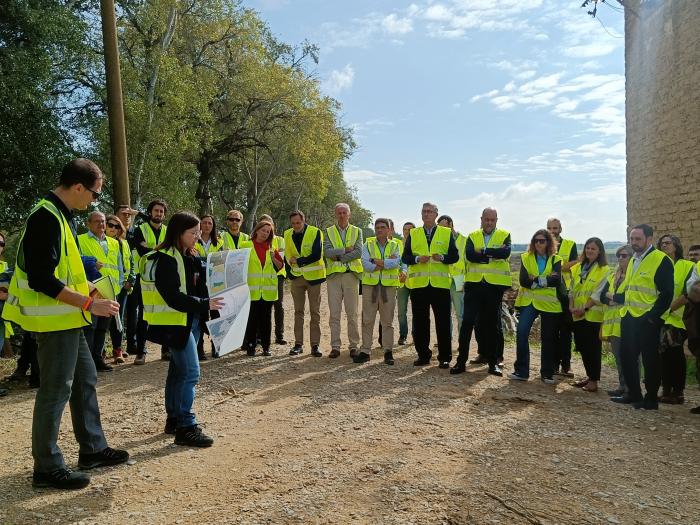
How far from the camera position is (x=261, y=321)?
310 inches

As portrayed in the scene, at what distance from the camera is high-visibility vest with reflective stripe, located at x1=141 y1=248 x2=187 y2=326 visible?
4293mm

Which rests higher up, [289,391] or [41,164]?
[41,164]

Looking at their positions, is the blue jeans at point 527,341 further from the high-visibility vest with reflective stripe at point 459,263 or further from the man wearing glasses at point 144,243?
the man wearing glasses at point 144,243

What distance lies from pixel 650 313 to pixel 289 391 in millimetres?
3921

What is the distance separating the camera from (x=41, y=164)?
15.2 metres

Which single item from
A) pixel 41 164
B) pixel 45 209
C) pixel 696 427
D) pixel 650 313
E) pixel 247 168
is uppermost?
pixel 247 168

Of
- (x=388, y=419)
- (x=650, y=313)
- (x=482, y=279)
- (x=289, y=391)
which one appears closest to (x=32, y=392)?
(x=289, y=391)

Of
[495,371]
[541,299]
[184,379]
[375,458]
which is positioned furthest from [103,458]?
[541,299]

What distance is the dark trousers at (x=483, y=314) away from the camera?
705 cm

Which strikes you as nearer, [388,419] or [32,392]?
[388,419]

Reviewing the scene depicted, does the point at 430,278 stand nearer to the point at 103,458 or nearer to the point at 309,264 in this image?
the point at 309,264

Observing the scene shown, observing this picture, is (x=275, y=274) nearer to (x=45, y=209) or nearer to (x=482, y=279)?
(x=482, y=279)

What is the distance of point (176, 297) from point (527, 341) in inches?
179

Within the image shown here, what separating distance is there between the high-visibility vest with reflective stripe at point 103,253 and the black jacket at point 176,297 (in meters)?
2.74
